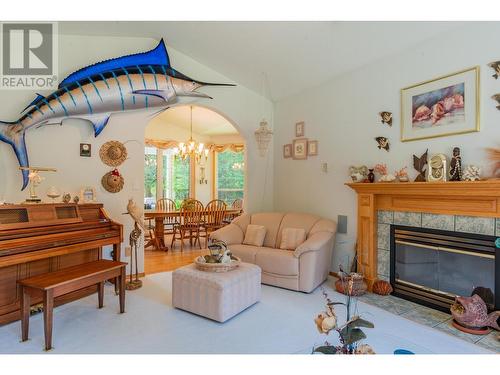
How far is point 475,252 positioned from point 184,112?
5.63 meters

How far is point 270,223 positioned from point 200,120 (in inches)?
145

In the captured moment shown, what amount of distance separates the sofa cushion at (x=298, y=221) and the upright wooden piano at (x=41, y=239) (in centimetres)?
213

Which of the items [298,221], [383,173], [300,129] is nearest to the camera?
[383,173]

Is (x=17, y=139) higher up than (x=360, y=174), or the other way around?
(x=17, y=139)

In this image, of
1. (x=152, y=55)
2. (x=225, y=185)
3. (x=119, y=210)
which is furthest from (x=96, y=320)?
(x=225, y=185)

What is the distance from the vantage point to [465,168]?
2.71 metres

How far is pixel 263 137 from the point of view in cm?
482

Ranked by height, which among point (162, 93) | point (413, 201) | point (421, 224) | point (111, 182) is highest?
point (162, 93)

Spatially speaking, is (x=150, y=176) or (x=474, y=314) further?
(x=150, y=176)

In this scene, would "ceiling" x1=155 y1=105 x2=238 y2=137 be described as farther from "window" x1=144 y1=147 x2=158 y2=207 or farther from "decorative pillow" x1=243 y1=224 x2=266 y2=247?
"decorative pillow" x1=243 y1=224 x2=266 y2=247

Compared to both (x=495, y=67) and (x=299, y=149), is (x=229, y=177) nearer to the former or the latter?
A: (x=299, y=149)

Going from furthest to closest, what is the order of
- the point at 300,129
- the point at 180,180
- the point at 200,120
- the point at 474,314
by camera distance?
1. the point at 180,180
2. the point at 200,120
3. the point at 300,129
4. the point at 474,314

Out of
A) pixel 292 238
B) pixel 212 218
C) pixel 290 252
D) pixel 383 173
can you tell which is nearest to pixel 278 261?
pixel 290 252
